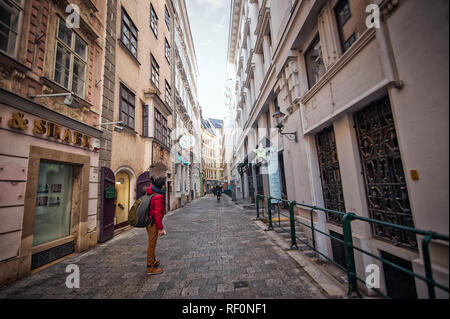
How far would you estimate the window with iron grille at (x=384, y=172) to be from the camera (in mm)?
3188

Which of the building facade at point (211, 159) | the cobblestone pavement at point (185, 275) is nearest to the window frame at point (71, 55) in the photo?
the cobblestone pavement at point (185, 275)

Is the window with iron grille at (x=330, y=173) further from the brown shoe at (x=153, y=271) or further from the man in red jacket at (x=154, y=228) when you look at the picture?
the brown shoe at (x=153, y=271)

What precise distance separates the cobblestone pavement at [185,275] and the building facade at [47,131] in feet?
2.27

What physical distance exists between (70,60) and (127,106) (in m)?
3.04

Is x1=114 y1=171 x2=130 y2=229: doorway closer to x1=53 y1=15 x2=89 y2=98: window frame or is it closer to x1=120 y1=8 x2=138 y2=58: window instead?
x1=53 y1=15 x2=89 y2=98: window frame

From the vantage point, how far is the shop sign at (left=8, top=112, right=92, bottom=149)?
12.2 feet

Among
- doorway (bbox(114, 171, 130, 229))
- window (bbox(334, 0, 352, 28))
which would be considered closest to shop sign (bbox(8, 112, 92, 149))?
doorway (bbox(114, 171, 130, 229))

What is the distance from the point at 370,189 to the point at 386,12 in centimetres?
318

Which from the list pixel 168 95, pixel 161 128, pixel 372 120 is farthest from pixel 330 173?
pixel 168 95

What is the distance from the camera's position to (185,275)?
11.8 ft

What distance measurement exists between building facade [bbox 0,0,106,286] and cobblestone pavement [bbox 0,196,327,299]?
69cm

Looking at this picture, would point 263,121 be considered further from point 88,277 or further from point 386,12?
point 88,277

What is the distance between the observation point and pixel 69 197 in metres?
5.39
